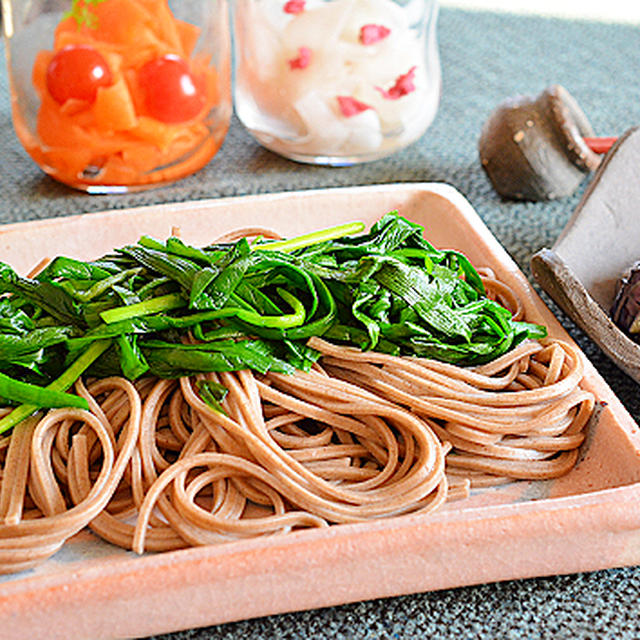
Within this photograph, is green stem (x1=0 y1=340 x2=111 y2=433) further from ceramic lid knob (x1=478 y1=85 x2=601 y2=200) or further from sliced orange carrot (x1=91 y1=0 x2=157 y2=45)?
→ ceramic lid knob (x1=478 y1=85 x2=601 y2=200)

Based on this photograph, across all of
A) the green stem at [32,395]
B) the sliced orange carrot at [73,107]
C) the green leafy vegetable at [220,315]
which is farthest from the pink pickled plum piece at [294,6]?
the green stem at [32,395]

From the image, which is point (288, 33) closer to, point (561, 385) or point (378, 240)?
point (378, 240)

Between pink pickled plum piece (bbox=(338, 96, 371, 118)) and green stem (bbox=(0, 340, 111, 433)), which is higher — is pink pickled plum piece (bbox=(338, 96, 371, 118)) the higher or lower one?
the higher one

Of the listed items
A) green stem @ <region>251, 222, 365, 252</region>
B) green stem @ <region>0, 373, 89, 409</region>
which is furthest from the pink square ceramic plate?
green stem @ <region>251, 222, 365, 252</region>

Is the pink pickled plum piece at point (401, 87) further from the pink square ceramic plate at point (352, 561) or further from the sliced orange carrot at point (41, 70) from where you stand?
the pink square ceramic plate at point (352, 561)

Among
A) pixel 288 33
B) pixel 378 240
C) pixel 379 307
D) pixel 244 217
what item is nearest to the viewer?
pixel 379 307

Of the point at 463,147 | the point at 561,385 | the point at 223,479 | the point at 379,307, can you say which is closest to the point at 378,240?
the point at 379,307
